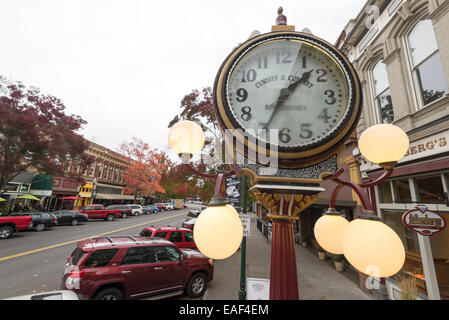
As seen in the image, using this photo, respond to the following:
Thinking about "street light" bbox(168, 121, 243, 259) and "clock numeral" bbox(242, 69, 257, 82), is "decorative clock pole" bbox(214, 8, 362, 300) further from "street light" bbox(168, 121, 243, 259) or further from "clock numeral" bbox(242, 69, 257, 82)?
"street light" bbox(168, 121, 243, 259)

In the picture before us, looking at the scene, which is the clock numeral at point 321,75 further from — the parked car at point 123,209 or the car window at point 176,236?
the parked car at point 123,209

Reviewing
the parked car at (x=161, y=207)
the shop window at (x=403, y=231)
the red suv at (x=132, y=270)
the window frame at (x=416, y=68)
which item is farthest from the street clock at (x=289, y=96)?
the parked car at (x=161, y=207)

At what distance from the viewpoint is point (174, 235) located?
8.74m

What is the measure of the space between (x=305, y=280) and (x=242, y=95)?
8.08 meters

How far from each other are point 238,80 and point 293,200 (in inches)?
35.5

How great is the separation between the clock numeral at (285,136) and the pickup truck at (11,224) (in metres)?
17.5

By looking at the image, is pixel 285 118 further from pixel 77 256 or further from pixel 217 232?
pixel 77 256

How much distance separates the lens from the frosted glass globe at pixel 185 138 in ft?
4.20

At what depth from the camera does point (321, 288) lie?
6.67 m

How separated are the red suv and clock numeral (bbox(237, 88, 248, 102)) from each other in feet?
17.8

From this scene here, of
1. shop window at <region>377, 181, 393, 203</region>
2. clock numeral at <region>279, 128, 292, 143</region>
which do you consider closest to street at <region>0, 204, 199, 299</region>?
clock numeral at <region>279, 128, 292, 143</region>

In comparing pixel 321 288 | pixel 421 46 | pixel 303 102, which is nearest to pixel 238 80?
pixel 303 102

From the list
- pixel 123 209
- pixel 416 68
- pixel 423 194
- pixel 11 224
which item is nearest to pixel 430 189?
pixel 423 194
